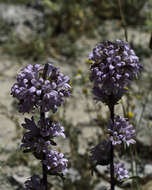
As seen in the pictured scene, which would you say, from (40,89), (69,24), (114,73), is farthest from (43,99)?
(69,24)

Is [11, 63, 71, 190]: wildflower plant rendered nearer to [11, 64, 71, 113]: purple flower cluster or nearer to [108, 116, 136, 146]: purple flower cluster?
[11, 64, 71, 113]: purple flower cluster

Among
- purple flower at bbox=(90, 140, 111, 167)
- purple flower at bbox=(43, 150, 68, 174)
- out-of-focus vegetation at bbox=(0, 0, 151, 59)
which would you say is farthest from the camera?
out-of-focus vegetation at bbox=(0, 0, 151, 59)

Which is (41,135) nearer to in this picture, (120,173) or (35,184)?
(35,184)

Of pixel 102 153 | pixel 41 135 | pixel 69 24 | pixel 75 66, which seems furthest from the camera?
pixel 69 24

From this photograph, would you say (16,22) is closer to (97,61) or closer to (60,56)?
(60,56)

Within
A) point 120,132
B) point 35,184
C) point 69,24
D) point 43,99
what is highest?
point 69,24

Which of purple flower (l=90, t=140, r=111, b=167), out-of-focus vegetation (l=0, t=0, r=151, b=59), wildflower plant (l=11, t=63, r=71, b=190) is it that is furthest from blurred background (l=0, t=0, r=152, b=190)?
wildflower plant (l=11, t=63, r=71, b=190)

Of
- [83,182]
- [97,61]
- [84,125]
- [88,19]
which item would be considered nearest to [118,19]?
[88,19]
